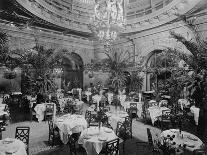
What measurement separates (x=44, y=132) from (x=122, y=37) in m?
10.4

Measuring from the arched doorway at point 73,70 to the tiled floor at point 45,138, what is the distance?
8.46 meters

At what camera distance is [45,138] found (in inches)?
257

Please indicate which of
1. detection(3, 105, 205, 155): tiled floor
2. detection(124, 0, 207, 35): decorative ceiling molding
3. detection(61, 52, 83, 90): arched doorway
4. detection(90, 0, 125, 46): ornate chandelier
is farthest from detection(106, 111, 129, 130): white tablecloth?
detection(61, 52, 83, 90): arched doorway

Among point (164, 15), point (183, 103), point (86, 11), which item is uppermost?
point (86, 11)

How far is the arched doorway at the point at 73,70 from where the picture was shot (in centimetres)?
1673

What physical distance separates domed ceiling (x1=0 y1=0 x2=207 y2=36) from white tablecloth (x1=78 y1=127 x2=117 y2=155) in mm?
7427

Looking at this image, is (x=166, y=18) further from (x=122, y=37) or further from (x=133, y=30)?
(x=122, y=37)

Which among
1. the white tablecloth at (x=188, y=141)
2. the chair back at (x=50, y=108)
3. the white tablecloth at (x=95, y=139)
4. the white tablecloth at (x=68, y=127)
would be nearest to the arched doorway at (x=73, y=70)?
the chair back at (x=50, y=108)

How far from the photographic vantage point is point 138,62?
14.1m

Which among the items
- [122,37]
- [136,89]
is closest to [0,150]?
[136,89]

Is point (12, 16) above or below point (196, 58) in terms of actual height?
above

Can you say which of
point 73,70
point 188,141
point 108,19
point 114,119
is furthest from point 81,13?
Result: point 188,141

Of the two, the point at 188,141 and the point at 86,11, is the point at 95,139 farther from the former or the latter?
the point at 86,11

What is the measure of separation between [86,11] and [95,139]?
41.0 feet
